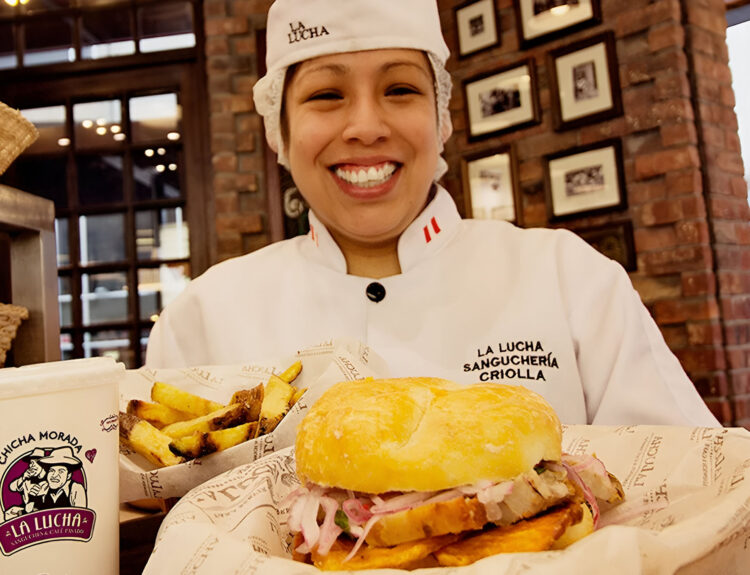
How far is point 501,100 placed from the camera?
13.5 feet

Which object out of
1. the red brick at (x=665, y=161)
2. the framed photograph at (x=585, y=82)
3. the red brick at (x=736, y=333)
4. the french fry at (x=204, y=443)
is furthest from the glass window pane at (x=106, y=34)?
the french fry at (x=204, y=443)

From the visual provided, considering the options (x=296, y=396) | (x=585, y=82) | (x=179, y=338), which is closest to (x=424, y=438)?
(x=296, y=396)

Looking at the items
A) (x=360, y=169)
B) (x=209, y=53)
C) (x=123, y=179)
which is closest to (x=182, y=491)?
(x=360, y=169)

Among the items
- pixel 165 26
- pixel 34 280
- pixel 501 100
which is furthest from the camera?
pixel 165 26

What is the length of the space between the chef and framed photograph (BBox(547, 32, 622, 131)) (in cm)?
197

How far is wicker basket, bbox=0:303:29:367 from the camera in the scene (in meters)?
1.28

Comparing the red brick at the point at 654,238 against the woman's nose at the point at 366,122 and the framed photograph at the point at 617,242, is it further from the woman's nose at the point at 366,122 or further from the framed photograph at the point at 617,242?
the woman's nose at the point at 366,122

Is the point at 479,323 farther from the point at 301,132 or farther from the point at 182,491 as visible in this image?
the point at 182,491

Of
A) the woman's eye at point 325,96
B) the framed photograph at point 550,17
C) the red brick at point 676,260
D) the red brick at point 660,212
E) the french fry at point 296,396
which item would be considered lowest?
the french fry at point 296,396

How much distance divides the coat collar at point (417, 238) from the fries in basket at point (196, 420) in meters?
0.79

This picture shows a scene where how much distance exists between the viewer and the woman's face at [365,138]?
173cm

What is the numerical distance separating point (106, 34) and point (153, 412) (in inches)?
199

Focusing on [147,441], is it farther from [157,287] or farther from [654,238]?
[157,287]

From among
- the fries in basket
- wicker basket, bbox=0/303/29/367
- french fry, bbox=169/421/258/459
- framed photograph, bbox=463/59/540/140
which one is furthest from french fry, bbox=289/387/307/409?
framed photograph, bbox=463/59/540/140
